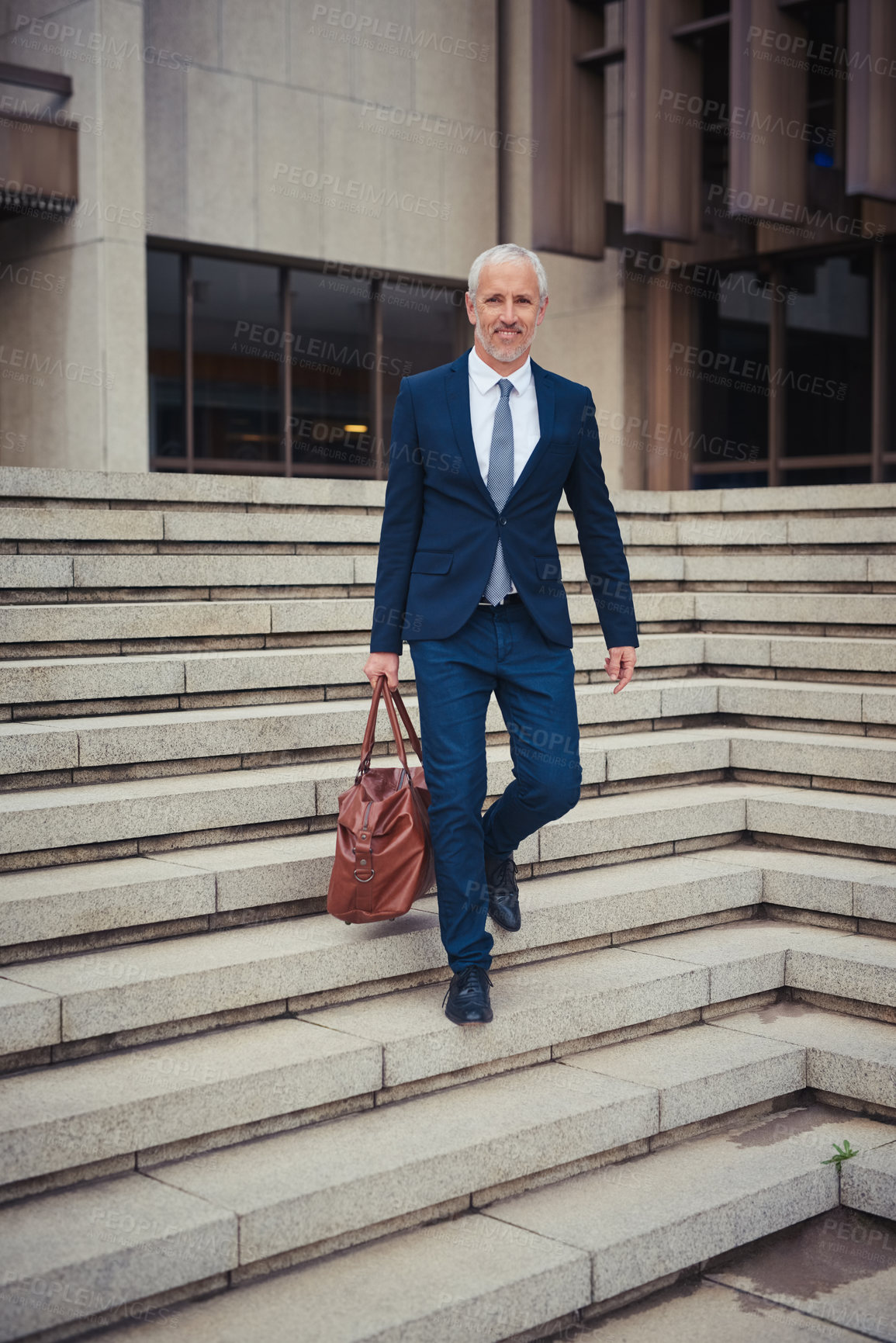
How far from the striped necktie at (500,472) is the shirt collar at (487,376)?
0.05 m

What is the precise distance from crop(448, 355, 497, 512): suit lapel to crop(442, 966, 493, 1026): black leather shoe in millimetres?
1416

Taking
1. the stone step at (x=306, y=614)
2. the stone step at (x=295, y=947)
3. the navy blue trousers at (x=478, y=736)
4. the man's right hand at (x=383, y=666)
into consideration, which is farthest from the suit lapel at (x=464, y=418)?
the stone step at (x=306, y=614)

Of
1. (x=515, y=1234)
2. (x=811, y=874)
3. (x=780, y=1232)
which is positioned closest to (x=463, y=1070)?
(x=515, y=1234)

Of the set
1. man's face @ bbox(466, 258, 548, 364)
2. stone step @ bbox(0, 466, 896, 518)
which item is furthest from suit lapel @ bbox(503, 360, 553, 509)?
stone step @ bbox(0, 466, 896, 518)

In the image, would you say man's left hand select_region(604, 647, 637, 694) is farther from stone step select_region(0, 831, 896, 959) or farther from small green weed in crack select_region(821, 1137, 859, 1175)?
small green weed in crack select_region(821, 1137, 859, 1175)

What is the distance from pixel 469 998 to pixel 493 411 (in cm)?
178

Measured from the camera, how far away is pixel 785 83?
11484 millimetres

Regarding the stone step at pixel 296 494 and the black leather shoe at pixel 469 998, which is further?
the stone step at pixel 296 494

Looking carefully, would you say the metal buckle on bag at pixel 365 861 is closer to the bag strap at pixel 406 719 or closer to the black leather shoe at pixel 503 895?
the bag strap at pixel 406 719

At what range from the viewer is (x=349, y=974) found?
4.36 meters

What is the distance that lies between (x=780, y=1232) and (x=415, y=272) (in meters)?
12.0

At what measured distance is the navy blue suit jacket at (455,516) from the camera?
13.5 ft

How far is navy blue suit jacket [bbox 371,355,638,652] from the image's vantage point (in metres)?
4.11

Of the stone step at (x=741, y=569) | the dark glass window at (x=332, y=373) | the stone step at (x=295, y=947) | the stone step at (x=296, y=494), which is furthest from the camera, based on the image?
the dark glass window at (x=332, y=373)
